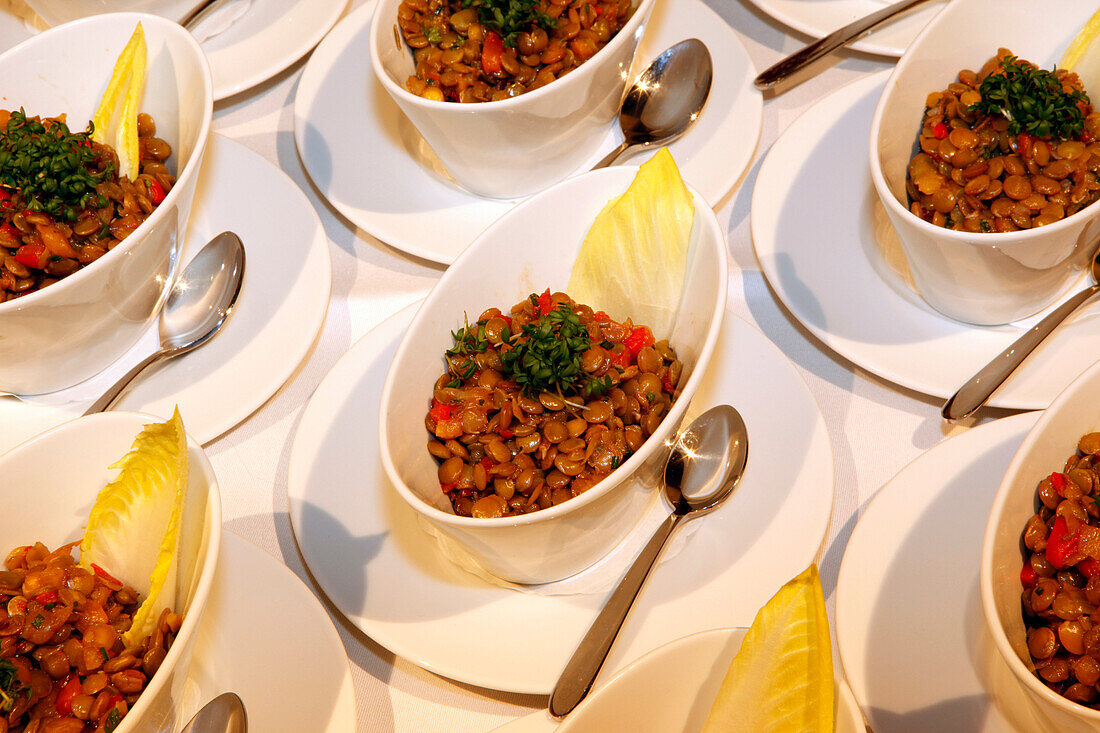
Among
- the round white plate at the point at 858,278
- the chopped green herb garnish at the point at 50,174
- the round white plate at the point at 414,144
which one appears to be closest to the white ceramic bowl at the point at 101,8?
the round white plate at the point at 414,144

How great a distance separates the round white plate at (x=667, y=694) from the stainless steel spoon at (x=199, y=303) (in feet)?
3.33

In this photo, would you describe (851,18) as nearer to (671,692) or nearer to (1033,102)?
(1033,102)

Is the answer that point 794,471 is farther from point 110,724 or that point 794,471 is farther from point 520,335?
point 110,724

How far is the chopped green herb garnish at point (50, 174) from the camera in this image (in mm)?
1689

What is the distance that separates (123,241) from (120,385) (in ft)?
0.90

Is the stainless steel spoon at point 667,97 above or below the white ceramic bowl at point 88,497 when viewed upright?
above

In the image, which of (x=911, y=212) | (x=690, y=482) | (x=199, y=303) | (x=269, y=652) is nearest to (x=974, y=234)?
(x=911, y=212)

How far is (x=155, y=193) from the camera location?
5.87 feet

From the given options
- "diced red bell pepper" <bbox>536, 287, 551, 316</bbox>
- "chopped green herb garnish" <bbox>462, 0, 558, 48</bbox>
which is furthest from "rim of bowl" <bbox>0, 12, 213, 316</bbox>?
"diced red bell pepper" <bbox>536, 287, 551, 316</bbox>

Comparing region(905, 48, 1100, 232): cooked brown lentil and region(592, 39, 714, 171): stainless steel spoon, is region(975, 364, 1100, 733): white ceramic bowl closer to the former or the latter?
region(905, 48, 1100, 232): cooked brown lentil

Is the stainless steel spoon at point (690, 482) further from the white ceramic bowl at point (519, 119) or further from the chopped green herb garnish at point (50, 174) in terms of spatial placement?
the chopped green herb garnish at point (50, 174)

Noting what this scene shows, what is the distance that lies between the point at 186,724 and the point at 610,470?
705 mm

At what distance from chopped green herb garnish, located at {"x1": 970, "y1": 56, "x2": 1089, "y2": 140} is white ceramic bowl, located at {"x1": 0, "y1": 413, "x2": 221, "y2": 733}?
1539 mm

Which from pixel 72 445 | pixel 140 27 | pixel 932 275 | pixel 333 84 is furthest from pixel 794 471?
pixel 140 27
